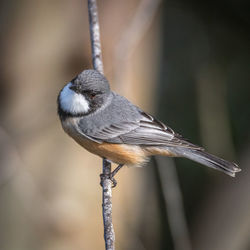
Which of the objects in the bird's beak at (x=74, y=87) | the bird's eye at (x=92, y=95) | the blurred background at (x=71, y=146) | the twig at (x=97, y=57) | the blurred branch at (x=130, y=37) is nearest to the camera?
the twig at (x=97, y=57)

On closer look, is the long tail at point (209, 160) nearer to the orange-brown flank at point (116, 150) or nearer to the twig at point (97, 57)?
the orange-brown flank at point (116, 150)

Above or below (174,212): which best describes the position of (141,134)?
above

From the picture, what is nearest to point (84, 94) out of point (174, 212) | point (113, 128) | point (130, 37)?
point (113, 128)

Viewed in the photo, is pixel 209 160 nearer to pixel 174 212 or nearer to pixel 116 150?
pixel 116 150

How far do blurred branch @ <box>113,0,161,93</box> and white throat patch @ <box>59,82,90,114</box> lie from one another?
663mm

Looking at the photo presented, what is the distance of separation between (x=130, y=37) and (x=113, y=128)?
120cm

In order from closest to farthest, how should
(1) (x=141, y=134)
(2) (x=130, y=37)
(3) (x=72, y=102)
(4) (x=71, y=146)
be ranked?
(3) (x=72, y=102), (1) (x=141, y=134), (2) (x=130, y=37), (4) (x=71, y=146)

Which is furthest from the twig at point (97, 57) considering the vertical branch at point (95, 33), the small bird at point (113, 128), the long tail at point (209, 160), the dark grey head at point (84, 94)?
the long tail at point (209, 160)

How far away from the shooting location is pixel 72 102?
5113mm

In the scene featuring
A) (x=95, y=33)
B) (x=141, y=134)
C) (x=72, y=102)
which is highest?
(x=95, y=33)

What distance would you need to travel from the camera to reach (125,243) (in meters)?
6.64

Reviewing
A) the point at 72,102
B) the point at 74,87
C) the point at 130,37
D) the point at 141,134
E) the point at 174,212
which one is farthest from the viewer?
the point at 174,212

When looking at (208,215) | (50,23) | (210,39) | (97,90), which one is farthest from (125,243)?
(210,39)

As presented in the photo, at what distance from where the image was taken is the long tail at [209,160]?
507 centimetres
